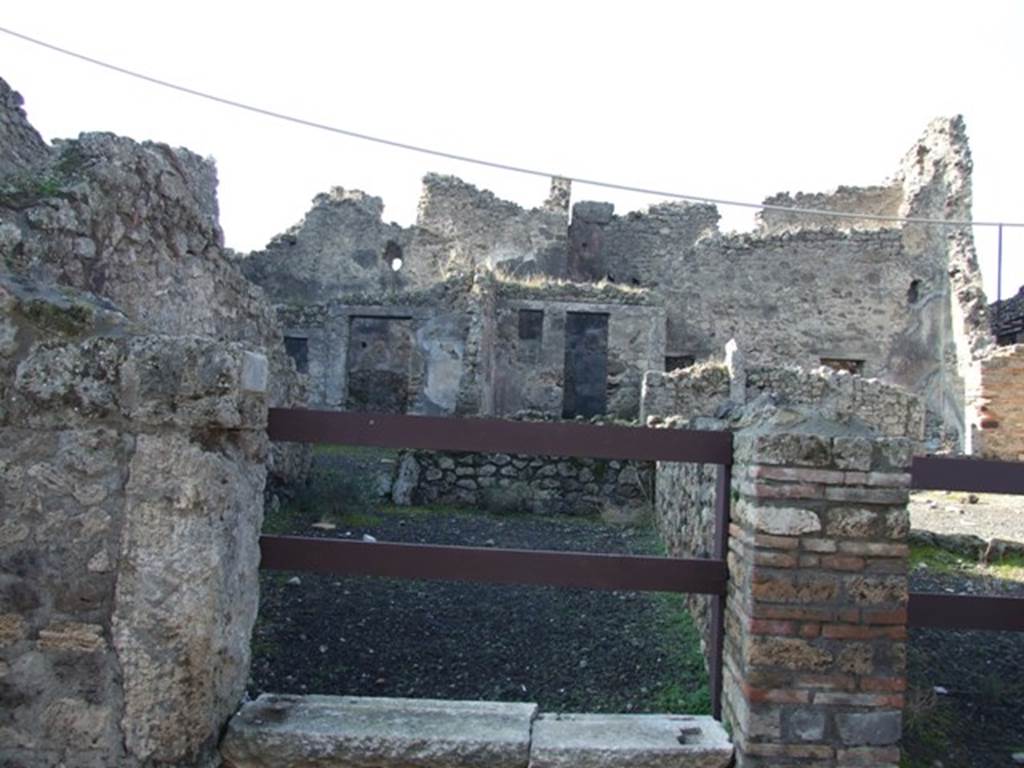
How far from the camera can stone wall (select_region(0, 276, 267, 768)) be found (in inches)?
92.6

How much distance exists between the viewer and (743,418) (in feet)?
9.81

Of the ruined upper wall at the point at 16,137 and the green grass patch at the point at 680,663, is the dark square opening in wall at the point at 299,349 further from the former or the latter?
the green grass patch at the point at 680,663

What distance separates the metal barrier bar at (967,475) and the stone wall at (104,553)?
219 centimetres

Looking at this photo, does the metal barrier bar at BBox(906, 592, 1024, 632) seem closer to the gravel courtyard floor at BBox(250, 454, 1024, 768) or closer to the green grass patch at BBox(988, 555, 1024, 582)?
the gravel courtyard floor at BBox(250, 454, 1024, 768)

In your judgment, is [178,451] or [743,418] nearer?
[178,451]

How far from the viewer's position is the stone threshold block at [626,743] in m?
2.44

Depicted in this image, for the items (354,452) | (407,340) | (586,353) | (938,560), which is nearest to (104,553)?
(938,560)

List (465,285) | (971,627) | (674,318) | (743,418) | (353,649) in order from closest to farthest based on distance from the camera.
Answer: (971,627), (743,418), (353,649), (465,285), (674,318)

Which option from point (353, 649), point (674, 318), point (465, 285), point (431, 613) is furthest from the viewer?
point (674, 318)

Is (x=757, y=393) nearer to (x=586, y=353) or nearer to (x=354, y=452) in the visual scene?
(x=586, y=353)

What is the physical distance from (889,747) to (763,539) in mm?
716

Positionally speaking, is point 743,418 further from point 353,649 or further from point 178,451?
point 353,649

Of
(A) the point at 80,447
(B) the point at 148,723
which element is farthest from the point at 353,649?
(A) the point at 80,447

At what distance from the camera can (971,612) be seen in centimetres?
264
